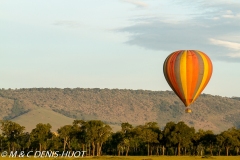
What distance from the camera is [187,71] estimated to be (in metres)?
91.1

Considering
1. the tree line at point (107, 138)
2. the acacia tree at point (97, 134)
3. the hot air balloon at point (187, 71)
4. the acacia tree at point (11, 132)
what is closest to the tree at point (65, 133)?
the tree line at point (107, 138)

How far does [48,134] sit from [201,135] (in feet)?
153

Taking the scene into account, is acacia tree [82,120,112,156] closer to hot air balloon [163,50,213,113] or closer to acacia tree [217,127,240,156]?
acacia tree [217,127,240,156]

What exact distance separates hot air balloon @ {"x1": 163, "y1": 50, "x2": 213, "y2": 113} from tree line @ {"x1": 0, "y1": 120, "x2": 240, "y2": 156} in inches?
2602

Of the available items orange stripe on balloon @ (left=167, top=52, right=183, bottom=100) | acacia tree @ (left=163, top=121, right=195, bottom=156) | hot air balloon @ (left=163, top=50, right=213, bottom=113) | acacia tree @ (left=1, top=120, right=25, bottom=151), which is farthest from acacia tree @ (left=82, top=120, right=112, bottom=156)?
hot air balloon @ (left=163, top=50, right=213, bottom=113)

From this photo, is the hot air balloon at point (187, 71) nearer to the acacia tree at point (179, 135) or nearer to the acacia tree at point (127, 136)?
the acacia tree at point (179, 135)

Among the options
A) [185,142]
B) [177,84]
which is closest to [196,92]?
[177,84]

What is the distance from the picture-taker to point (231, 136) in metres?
161

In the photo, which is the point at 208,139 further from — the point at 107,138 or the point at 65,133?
the point at 65,133

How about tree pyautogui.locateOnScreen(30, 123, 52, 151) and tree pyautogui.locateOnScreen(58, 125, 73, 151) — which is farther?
tree pyautogui.locateOnScreen(58, 125, 73, 151)

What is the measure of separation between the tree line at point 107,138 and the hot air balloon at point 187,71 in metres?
66.1

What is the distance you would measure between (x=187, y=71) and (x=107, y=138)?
74.6m

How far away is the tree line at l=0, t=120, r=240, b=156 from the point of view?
6230 inches

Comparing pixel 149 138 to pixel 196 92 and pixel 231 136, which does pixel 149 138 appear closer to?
pixel 231 136
